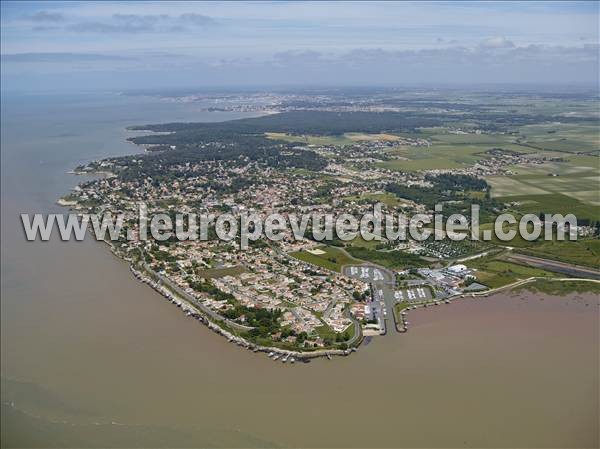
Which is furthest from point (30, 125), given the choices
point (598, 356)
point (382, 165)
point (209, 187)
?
point (598, 356)

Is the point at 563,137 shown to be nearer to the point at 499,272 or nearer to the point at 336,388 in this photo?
the point at 499,272

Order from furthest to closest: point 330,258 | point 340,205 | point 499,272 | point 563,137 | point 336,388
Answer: point 563,137, point 340,205, point 330,258, point 499,272, point 336,388

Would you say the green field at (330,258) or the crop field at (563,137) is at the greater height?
the crop field at (563,137)

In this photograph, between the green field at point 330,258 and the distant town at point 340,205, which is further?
the green field at point 330,258

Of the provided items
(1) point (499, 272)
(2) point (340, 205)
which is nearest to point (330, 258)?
(1) point (499, 272)

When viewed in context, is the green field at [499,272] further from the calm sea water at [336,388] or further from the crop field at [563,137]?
the crop field at [563,137]

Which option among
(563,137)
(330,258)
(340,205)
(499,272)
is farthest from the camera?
(563,137)

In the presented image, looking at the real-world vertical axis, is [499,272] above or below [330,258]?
below

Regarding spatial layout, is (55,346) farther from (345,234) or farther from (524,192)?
(524,192)

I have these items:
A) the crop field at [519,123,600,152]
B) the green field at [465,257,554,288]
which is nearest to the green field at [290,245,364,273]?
the green field at [465,257,554,288]

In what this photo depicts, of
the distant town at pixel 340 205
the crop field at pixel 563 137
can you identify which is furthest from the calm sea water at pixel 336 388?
the crop field at pixel 563 137
